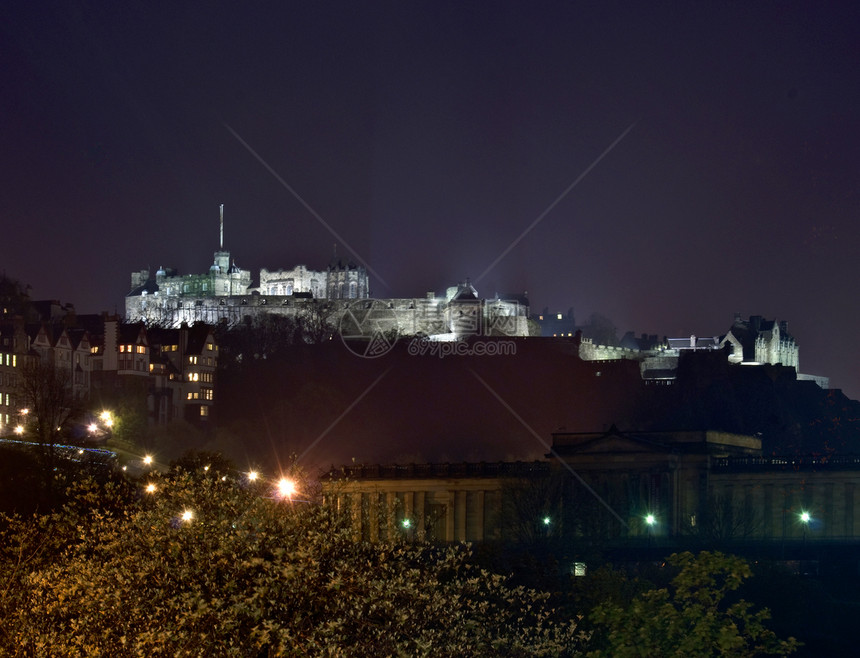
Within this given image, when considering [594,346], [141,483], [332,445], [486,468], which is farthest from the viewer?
[594,346]

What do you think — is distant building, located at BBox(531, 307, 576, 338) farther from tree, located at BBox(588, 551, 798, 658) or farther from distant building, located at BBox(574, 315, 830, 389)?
tree, located at BBox(588, 551, 798, 658)

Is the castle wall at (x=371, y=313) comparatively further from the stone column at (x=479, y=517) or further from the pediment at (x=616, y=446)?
the stone column at (x=479, y=517)

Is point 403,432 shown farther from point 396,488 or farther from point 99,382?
point 396,488

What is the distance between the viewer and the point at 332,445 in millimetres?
99625

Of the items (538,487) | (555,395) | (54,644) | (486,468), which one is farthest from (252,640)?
(555,395)

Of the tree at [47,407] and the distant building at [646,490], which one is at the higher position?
the tree at [47,407]

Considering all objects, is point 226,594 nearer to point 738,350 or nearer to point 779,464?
point 779,464

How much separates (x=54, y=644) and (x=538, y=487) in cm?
4951

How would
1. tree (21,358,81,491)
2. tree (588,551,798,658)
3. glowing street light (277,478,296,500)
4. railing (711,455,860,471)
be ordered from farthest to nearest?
railing (711,455,860,471) → tree (21,358,81,491) → tree (588,551,798,658) → glowing street light (277,478,296,500)

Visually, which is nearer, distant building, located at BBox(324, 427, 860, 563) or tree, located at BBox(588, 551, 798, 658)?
tree, located at BBox(588, 551, 798, 658)

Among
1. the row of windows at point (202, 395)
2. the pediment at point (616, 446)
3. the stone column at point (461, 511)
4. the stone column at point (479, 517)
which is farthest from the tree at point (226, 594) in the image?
the row of windows at point (202, 395)

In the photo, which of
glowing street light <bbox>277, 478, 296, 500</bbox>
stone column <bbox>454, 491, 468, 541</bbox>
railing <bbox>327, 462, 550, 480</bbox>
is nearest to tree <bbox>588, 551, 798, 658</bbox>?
glowing street light <bbox>277, 478, 296, 500</bbox>

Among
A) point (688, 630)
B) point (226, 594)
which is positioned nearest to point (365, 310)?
point (688, 630)

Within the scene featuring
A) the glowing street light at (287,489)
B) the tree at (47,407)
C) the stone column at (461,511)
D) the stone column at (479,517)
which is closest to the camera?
the glowing street light at (287,489)
